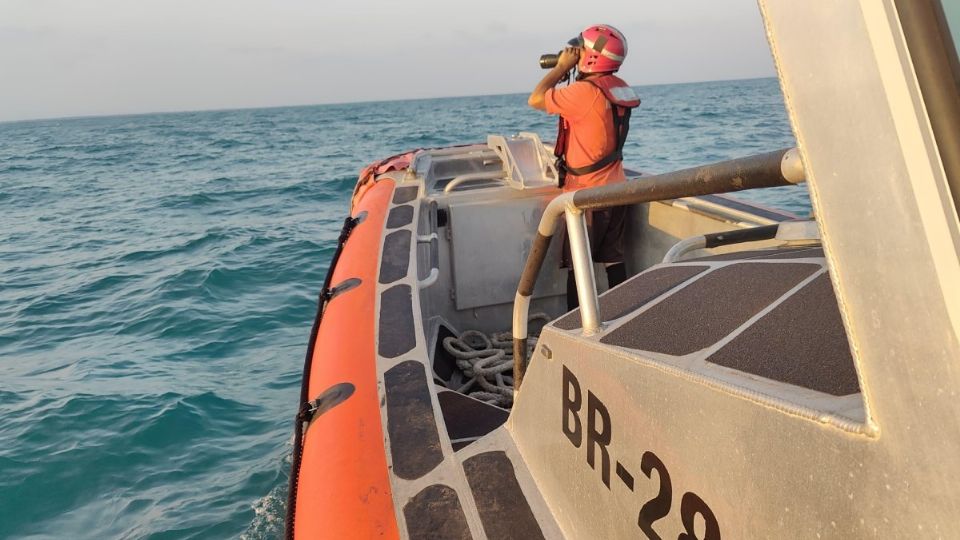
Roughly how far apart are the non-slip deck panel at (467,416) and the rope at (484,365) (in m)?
0.37

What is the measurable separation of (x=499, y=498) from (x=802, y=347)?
89 cm

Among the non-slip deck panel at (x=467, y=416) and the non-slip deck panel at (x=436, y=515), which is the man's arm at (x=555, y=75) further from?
the non-slip deck panel at (x=436, y=515)

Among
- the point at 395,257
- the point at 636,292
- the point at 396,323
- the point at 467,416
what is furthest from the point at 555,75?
the point at 636,292

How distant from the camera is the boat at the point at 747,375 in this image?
60 cm

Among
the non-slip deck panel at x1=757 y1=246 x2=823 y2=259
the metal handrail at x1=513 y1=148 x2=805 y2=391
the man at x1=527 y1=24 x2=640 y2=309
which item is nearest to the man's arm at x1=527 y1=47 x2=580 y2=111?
the man at x1=527 y1=24 x2=640 y2=309

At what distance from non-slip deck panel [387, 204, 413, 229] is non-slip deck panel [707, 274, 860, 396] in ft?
9.26

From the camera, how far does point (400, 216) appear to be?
395 centimetres

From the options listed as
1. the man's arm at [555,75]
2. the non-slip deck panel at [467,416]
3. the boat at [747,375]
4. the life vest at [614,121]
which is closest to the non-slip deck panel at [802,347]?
the boat at [747,375]

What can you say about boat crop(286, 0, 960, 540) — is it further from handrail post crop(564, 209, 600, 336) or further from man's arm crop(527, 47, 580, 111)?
man's arm crop(527, 47, 580, 111)

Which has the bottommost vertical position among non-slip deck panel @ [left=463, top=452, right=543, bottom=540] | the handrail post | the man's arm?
non-slip deck panel @ [left=463, top=452, right=543, bottom=540]

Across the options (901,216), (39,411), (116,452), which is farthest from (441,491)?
(39,411)

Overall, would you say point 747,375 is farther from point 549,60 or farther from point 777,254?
point 549,60

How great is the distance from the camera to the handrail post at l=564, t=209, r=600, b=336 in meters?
1.37

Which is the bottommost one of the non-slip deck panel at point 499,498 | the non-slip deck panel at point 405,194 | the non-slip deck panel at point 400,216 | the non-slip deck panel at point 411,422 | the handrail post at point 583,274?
the non-slip deck panel at point 499,498
